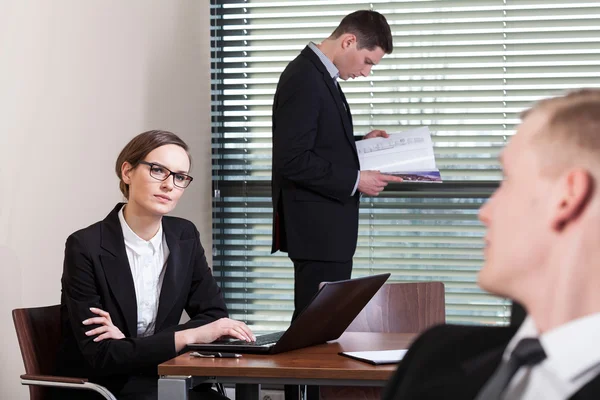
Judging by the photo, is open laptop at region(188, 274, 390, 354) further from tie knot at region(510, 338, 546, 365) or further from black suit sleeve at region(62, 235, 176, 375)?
tie knot at region(510, 338, 546, 365)

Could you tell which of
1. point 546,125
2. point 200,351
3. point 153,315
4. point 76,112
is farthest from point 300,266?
point 546,125

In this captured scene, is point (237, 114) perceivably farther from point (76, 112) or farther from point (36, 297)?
point (36, 297)

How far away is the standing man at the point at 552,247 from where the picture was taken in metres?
0.85

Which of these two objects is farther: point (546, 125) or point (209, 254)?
point (209, 254)

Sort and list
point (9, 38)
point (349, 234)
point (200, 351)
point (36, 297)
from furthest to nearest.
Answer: point (349, 234) → point (36, 297) → point (9, 38) → point (200, 351)

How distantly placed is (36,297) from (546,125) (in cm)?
282

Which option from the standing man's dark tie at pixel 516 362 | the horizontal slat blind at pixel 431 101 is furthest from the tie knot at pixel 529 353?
the horizontal slat blind at pixel 431 101

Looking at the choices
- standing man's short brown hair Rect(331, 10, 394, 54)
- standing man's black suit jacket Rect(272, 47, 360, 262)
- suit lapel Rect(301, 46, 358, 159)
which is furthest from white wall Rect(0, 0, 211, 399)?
standing man's short brown hair Rect(331, 10, 394, 54)

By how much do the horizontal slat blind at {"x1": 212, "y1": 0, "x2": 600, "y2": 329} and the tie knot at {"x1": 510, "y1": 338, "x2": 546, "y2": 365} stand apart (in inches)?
136

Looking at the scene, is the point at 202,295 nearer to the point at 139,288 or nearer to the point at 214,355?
the point at 139,288

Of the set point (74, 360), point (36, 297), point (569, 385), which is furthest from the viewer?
point (36, 297)

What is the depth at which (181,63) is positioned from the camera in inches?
174

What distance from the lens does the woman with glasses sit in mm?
2473

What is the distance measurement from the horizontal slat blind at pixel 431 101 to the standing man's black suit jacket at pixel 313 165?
2.73 ft
